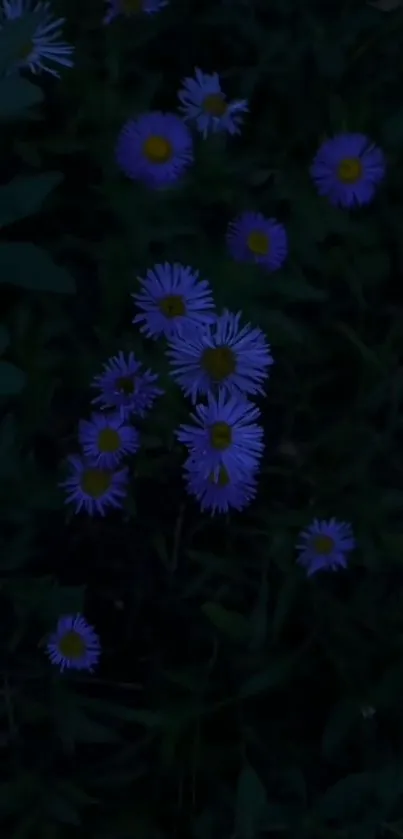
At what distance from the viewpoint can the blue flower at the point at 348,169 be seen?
119cm

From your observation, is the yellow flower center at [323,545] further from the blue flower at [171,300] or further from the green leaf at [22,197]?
the green leaf at [22,197]

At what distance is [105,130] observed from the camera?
1.15 metres

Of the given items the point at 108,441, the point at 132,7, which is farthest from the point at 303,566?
the point at 132,7

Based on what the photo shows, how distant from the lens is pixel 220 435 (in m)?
1.05

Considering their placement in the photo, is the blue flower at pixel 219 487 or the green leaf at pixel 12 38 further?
the blue flower at pixel 219 487

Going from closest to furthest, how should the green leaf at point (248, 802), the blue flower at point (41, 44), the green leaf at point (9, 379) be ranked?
1. the green leaf at point (9, 379)
2. the green leaf at point (248, 802)
3. the blue flower at point (41, 44)

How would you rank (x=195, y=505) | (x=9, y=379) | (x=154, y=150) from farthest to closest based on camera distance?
(x=195, y=505), (x=154, y=150), (x=9, y=379)

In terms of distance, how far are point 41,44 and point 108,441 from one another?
16.3 inches

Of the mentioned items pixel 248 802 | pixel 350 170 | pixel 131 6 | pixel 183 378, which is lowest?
pixel 248 802

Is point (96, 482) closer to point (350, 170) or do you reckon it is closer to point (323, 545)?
point (323, 545)

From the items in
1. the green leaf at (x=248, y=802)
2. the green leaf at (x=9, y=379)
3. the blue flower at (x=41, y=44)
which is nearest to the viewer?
the green leaf at (x=9, y=379)

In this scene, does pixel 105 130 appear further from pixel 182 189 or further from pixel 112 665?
pixel 112 665

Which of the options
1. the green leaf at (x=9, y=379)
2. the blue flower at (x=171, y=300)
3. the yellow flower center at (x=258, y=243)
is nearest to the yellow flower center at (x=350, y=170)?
the yellow flower center at (x=258, y=243)

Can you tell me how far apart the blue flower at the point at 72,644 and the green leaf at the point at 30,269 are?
0.33 m
